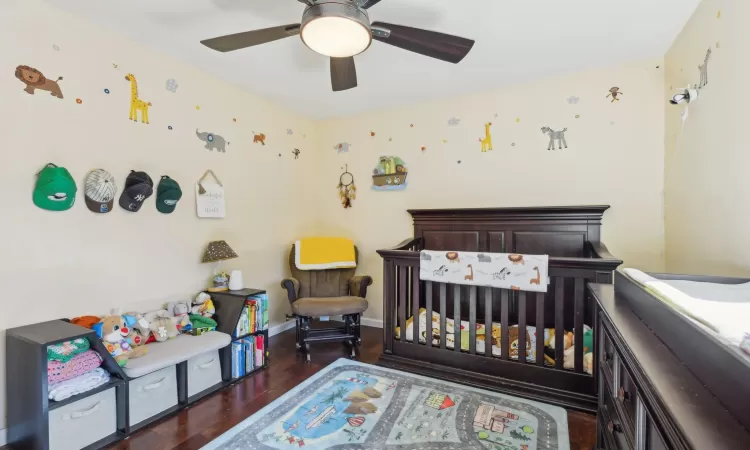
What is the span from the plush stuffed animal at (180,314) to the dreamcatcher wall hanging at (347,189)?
1.99 m

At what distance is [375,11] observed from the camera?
6.88ft

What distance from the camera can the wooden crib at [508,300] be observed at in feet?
7.13

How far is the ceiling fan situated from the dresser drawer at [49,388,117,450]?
1.91 meters

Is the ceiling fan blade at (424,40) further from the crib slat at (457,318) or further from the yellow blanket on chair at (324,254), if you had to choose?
the yellow blanket on chair at (324,254)

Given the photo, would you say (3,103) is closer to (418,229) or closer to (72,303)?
(72,303)

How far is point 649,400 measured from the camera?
2.51 ft

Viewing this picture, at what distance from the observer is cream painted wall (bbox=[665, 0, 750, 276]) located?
5.38 ft

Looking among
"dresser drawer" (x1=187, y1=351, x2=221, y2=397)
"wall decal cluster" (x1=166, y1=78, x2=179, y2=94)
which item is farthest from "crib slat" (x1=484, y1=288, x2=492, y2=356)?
"wall decal cluster" (x1=166, y1=78, x2=179, y2=94)

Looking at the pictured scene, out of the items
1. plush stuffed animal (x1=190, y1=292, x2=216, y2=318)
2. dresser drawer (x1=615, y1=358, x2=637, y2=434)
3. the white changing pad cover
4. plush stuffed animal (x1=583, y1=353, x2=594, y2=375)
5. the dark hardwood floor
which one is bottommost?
the dark hardwood floor

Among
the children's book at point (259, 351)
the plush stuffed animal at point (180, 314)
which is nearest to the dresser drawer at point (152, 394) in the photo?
the plush stuffed animal at point (180, 314)

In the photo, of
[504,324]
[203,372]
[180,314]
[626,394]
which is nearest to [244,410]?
[203,372]

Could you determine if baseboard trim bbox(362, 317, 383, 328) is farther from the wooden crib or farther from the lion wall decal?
the lion wall decal

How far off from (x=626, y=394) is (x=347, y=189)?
3288 millimetres

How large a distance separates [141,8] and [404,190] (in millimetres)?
2522
